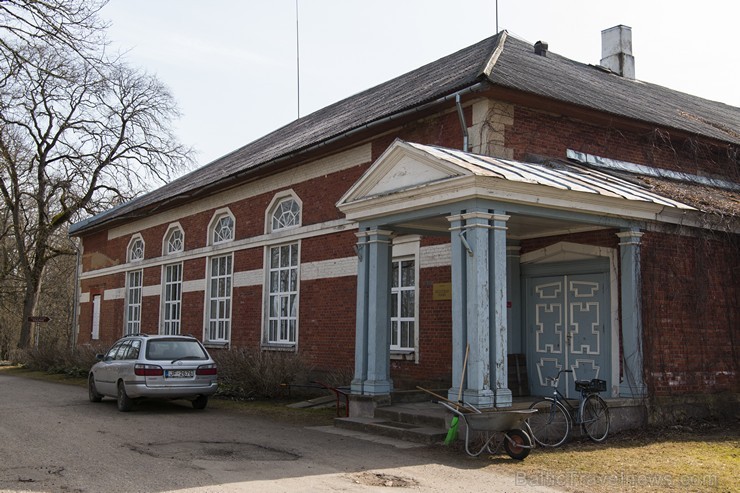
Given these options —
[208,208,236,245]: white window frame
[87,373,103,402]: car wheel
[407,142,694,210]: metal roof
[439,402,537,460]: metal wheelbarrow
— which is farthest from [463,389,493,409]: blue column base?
[208,208,236,245]: white window frame

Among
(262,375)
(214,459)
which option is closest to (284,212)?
(262,375)

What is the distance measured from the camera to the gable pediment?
32.7 ft

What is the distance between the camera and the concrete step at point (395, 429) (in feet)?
32.0

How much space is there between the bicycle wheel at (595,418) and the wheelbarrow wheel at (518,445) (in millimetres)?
1578

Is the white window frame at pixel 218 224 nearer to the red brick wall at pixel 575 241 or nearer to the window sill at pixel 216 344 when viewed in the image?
the red brick wall at pixel 575 241

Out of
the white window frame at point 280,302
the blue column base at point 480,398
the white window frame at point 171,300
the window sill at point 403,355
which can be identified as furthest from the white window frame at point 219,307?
the blue column base at point 480,398

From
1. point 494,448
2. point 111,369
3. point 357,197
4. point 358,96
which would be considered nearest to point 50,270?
point 358,96

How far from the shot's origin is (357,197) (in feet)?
37.9

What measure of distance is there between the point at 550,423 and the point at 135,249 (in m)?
20.4

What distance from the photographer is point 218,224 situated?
2156 centimetres

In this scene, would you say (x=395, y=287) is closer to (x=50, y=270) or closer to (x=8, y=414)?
(x=8, y=414)

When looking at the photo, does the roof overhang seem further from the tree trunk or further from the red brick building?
the tree trunk

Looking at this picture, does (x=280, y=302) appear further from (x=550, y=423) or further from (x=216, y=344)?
(x=550, y=423)

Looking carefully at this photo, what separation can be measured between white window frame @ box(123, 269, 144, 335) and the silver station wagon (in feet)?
38.6
